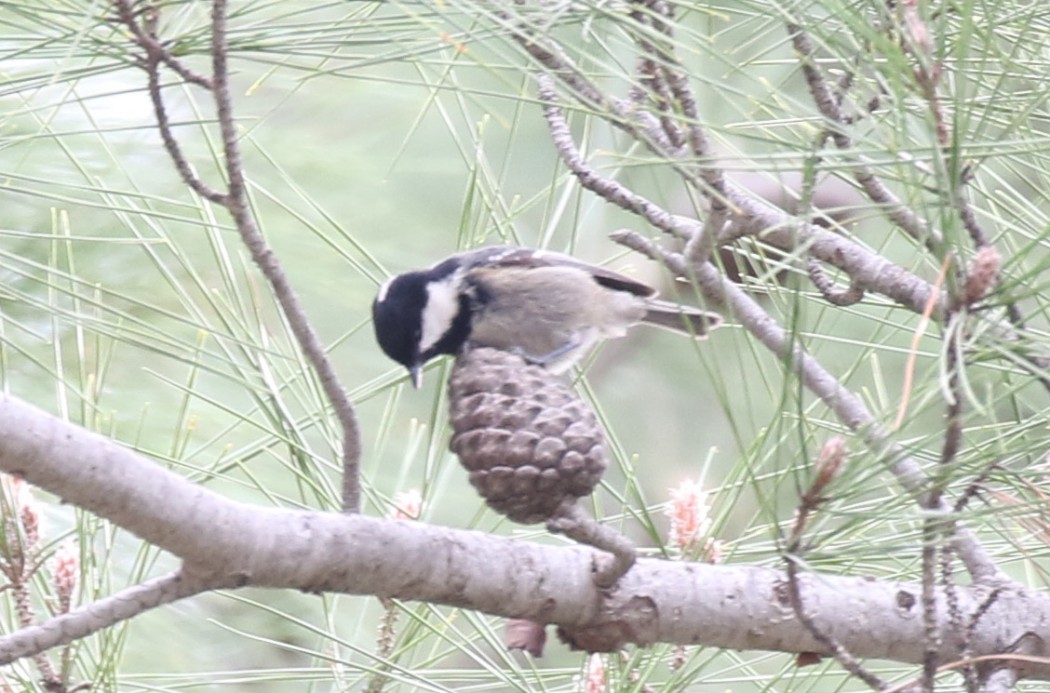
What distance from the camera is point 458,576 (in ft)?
2.56

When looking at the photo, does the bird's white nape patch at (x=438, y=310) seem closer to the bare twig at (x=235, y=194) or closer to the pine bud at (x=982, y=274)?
the bare twig at (x=235, y=194)

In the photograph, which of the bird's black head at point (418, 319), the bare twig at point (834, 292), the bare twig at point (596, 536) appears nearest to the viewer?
the bare twig at point (596, 536)

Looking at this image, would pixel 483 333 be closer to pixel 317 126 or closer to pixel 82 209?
pixel 82 209

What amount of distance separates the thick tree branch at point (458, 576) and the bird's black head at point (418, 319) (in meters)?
0.41

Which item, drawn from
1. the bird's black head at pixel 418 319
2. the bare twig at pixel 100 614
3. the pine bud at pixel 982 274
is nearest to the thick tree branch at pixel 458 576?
the bare twig at pixel 100 614

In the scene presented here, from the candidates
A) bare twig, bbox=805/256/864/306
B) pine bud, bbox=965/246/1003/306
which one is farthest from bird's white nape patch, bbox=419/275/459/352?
pine bud, bbox=965/246/1003/306

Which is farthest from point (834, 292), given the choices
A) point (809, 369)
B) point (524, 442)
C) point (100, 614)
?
point (100, 614)

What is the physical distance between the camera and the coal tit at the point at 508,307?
1283mm

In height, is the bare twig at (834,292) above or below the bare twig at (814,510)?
above

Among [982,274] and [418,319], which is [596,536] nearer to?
[982,274]

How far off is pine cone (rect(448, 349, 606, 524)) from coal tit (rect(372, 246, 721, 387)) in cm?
42

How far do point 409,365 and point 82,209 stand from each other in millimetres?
372

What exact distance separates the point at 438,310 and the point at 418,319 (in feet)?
0.23

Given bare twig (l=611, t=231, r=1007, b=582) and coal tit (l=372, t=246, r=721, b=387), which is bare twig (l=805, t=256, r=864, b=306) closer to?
bare twig (l=611, t=231, r=1007, b=582)
